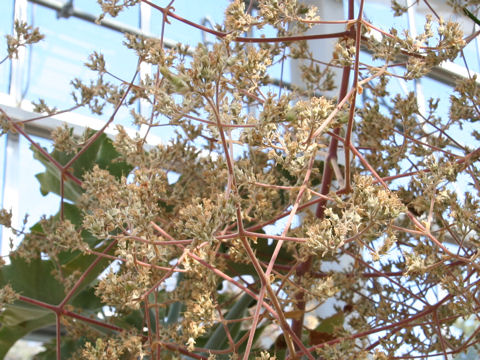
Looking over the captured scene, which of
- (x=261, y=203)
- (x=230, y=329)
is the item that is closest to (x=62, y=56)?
(x=230, y=329)

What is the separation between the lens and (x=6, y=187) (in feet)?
8.87

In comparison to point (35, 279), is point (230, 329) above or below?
below

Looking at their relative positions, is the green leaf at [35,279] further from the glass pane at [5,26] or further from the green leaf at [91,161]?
the glass pane at [5,26]

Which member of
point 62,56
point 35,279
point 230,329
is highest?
point 62,56

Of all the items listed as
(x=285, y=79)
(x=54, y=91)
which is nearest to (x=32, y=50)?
(x=54, y=91)

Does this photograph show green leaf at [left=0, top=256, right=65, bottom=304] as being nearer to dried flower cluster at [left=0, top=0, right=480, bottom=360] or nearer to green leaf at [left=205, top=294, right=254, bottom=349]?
dried flower cluster at [left=0, top=0, right=480, bottom=360]

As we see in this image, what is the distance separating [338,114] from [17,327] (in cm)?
79

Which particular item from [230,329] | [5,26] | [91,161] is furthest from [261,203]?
[5,26]

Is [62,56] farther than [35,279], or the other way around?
[62,56]

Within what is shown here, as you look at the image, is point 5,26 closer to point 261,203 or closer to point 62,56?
point 62,56

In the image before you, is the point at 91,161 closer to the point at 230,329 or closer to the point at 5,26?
the point at 230,329

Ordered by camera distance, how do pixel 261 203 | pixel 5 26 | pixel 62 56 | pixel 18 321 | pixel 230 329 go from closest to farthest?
pixel 261 203 → pixel 230 329 → pixel 18 321 → pixel 5 26 → pixel 62 56

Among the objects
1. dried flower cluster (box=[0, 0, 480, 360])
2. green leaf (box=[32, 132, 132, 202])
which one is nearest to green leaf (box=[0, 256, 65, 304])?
dried flower cluster (box=[0, 0, 480, 360])

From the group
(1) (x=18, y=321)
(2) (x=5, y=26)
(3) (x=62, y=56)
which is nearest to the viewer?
(1) (x=18, y=321)
